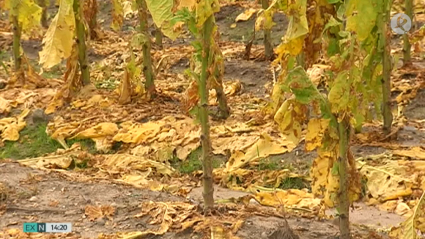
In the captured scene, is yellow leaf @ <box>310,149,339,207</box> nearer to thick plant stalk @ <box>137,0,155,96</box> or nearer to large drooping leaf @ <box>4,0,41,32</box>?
thick plant stalk @ <box>137,0,155,96</box>

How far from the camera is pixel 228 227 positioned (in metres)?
3.74

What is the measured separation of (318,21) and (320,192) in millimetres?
860

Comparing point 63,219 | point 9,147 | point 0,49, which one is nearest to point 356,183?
point 63,219

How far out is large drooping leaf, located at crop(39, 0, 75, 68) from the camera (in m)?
5.57

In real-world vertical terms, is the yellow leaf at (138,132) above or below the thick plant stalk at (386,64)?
below

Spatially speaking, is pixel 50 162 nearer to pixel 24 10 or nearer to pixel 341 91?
pixel 24 10

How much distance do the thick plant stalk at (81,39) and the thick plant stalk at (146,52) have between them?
24.3 inches

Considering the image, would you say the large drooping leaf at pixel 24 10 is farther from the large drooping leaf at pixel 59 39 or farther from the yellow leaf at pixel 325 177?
the yellow leaf at pixel 325 177

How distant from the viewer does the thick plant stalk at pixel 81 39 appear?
291 inches

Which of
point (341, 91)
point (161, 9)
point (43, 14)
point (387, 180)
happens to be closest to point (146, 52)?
point (387, 180)

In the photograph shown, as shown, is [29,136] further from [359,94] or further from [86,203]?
[359,94]

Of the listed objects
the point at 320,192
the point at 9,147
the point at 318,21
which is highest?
the point at 318,21

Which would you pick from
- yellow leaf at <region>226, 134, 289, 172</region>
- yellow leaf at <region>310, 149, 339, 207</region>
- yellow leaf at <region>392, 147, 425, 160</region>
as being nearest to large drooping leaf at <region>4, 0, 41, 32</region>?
yellow leaf at <region>226, 134, 289, 172</region>
